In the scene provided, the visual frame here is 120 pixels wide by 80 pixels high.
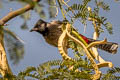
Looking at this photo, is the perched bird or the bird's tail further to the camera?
the perched bird

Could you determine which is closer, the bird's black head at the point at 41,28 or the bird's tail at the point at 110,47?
the bird's tail at the point at 110,47

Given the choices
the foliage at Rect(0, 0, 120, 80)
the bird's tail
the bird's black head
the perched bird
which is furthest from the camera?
the bird's black head

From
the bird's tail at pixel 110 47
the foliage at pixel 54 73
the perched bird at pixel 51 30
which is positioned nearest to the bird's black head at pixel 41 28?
the perched bird at pixel 51 30

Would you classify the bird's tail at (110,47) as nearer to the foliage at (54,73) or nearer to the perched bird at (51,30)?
the perched bird at (51,30)

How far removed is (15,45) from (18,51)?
5 cm

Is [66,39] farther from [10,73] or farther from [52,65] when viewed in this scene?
[10,73]

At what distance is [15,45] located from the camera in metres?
0.75

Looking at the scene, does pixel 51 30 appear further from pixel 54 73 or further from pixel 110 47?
pixel 54 73

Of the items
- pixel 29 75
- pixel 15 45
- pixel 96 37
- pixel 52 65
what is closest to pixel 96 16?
pixel 96 37

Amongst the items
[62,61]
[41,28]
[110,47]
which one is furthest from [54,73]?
[41,28]

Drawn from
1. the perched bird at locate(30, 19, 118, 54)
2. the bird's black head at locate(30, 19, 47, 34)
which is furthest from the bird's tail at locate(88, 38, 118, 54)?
the bird's black head at locate(30, 19, 47, 34)

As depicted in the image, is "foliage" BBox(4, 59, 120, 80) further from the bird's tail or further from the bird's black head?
the bird's black head

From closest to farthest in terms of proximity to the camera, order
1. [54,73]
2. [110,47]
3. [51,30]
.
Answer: [54,73] → [110,47] → [51,30]

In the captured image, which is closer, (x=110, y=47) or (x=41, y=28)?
(x=110, y=47)
